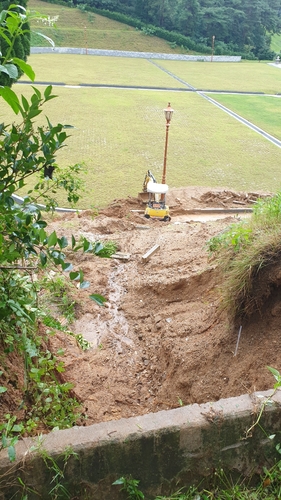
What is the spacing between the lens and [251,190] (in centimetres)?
1394

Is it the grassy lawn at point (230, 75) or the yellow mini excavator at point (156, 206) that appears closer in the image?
the yellow mini excavator at point (156, 206)

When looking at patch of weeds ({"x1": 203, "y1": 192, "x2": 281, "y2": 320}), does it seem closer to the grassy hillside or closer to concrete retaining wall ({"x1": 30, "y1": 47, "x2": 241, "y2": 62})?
concrete retaining wall ({"x1": 30, "y1": 47, "x2": 241, "y2": 62})

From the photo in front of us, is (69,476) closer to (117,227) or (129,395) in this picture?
(129,395)

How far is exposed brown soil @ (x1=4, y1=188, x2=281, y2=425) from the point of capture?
4.36 meters

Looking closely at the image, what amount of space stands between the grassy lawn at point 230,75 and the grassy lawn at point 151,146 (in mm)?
9155

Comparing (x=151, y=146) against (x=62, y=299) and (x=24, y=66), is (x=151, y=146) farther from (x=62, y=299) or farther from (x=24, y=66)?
(x=24, y=66)

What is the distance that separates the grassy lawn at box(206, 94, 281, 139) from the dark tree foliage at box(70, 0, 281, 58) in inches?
1193

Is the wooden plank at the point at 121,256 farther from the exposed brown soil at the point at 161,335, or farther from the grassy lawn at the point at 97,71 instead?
the grassy lawn at the point at 97,71

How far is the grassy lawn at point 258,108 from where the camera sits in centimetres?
2289

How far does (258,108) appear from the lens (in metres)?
27.0

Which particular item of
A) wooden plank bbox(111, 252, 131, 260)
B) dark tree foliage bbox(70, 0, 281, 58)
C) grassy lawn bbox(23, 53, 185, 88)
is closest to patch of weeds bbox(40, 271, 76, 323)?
wooden plank bbox(111, 252, 131, 260)

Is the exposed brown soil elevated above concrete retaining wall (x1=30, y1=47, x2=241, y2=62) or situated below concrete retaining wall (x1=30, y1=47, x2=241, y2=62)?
below

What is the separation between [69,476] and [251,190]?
490 inches

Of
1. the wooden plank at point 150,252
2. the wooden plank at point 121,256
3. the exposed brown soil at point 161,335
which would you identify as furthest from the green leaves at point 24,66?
the wooden plank at point 121,256
